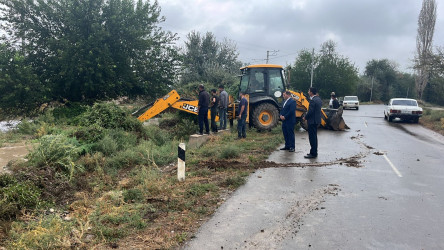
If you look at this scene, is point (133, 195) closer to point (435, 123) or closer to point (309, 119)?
point (309, 119)

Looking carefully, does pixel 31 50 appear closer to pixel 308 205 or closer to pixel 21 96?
pixel 21 96

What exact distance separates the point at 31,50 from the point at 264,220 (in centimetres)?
1762

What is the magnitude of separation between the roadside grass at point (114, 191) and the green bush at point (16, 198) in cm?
3

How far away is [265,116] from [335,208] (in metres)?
8.39

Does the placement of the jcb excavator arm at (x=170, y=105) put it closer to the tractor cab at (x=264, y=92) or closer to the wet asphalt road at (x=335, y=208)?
the tractor cab at (x=264, y=92)

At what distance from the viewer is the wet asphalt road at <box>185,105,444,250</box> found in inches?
159

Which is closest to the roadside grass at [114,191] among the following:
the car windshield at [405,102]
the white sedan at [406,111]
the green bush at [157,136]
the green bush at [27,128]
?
the green bush at [157,136]

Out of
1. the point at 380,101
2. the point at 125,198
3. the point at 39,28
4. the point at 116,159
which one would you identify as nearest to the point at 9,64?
the point at 39,28

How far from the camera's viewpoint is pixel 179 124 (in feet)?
43.9

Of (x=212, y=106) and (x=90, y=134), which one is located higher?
(x=212, y=106)

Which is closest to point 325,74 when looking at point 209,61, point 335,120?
point 209,61

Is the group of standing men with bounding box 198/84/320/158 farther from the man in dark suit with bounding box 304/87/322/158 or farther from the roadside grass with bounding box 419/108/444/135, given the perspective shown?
the roadside grass with bounding box 419/108/444/135

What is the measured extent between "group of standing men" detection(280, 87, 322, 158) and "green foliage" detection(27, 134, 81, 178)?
5.83 m

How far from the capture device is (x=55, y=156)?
6.91 metres
